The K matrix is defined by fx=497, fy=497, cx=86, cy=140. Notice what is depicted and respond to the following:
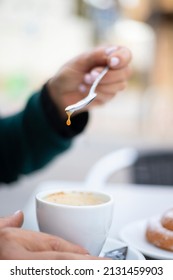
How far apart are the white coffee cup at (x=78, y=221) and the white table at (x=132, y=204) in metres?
0.14

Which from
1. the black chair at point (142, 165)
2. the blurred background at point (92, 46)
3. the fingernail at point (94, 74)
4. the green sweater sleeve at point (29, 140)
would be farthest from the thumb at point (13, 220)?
the blurred background at point (92, 46)

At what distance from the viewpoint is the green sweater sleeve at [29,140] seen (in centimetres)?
91

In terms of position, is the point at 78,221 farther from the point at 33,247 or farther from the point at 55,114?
the point at 55,114

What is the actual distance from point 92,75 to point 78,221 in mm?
305

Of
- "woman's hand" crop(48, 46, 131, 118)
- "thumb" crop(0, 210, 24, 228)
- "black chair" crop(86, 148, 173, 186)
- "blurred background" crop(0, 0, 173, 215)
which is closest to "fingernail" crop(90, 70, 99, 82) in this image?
"woman's hand" crop(48, 46, 131, 118)

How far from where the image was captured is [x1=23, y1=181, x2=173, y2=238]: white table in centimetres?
69

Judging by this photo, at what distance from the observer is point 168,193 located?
894 mm

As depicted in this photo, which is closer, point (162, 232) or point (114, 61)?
point (162, 232)

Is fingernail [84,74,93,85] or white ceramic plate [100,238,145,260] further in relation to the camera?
fingernail [84,74,93,85]

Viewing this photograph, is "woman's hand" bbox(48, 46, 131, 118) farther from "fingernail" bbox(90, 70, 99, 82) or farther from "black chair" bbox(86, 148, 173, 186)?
"black chair" bbox(86, 148, 173, 186)

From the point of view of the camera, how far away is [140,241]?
57cm

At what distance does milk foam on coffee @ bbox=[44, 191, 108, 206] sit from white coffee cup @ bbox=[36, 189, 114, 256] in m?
0.02

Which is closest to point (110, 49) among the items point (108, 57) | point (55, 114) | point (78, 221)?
point (108, 57)
